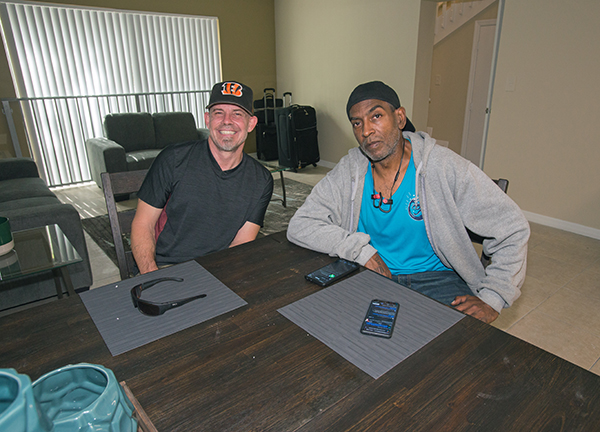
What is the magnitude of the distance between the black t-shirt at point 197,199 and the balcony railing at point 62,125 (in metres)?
4.05

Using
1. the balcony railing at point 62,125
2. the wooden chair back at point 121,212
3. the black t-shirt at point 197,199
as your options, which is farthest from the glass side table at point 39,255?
the balcony railing at point 62,125

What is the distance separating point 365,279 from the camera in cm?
103

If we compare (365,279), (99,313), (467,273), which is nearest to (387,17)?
(467,273)

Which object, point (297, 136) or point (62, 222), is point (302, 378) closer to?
point (62, 222)

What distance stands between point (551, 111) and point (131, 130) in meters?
4.32

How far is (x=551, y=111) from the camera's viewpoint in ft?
10.5

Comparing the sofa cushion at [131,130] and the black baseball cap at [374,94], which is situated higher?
the black baseball cap at [374,94]

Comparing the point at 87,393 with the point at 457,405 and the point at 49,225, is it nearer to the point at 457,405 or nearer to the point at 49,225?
the point at 457,405

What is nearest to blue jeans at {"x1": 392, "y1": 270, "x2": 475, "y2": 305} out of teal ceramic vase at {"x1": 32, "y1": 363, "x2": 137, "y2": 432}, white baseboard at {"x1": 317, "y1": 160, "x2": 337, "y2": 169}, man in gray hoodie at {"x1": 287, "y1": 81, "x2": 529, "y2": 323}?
man in gray hoodie at {"x1": 287, "y1": 81, "x2": 529, "y2": 323}

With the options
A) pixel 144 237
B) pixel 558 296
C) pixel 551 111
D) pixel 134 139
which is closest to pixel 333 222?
pixel 144 237

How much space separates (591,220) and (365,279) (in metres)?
3.07

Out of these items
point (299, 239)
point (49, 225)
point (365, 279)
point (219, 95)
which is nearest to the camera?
point (365, 279)

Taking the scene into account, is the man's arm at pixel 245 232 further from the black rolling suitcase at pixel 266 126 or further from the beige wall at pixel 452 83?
the beige wall at pixel 452 83

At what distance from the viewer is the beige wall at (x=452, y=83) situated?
530 centimetres
